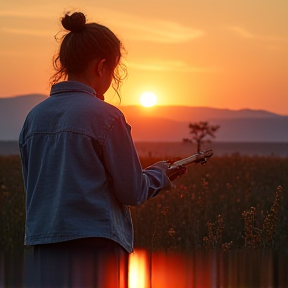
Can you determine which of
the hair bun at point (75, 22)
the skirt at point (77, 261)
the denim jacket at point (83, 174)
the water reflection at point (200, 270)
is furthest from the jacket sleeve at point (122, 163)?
the water reflection at point (200, 270)

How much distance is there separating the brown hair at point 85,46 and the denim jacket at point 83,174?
0.15 metres

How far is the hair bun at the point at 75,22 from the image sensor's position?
11.1 feet

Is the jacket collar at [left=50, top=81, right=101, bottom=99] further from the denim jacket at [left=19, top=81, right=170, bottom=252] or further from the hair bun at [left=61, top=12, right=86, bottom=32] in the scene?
the hair bun at [left=61, top=12, right=86, bottom=32]

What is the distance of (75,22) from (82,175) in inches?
28.3

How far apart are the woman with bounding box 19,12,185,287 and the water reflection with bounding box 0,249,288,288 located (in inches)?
21.4

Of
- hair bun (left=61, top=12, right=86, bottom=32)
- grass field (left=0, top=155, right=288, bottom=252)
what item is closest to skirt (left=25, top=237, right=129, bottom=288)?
hair bun (left=61, top=12, right=86, bottom=32)

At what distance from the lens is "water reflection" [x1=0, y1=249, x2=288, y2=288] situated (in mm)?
4355

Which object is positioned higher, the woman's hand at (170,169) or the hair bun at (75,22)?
the hair bun at (75,22)

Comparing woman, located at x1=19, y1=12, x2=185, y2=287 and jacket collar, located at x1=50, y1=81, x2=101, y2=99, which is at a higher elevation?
jacket collar, located at x1=50, y1=81, x2=101, y2=99

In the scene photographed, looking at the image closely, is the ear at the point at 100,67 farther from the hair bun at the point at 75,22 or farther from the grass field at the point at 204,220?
the grass field at the point at 204,220

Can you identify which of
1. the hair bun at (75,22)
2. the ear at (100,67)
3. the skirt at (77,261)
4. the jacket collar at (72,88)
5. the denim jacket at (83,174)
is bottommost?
the skirt at (77,261)

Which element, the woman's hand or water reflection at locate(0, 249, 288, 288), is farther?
water reflection at locate(0, 249, 288, 288)

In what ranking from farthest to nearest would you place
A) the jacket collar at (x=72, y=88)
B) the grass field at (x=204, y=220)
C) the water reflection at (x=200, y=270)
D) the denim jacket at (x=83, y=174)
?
the grass field at (x=204, y=220) → the water reflection at (x=200, y=270) → the jacket collar at (x=72, y=88) → the denim jacket at (x=83, y=174)

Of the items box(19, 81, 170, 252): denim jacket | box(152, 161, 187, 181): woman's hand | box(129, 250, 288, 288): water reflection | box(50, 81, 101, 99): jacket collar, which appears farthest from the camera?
box(129, 250, 288, 288): water reflection
